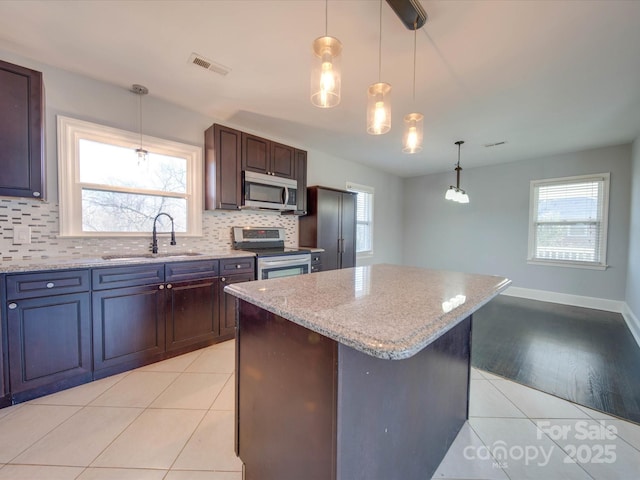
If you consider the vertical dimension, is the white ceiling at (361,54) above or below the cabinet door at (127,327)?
above

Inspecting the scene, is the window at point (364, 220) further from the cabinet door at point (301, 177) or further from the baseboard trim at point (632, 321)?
the baseboard trim at point (632, 321)

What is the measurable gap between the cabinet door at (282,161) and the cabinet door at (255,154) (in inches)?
3.0

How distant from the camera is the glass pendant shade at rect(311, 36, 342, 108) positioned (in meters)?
1.24

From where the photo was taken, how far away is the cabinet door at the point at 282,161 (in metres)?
3.28

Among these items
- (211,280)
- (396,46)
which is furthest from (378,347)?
(211,280)

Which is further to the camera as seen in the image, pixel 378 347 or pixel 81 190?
pixel 81 190

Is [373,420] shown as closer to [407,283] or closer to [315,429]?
[315,429]

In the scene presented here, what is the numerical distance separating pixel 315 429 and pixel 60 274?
210 cm

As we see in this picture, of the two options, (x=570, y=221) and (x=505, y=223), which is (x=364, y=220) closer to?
(x=505, y=223)

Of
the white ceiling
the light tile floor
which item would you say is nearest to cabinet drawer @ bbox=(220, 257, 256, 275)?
the light tile floor

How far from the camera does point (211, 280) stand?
2.55 metres

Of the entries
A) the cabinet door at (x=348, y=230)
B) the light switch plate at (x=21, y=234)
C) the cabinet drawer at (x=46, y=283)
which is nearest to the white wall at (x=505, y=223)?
the cabinet door at (x=348, y=230)

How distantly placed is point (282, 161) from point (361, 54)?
1.69 meters

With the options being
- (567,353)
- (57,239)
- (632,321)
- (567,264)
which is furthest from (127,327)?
(567,264)
